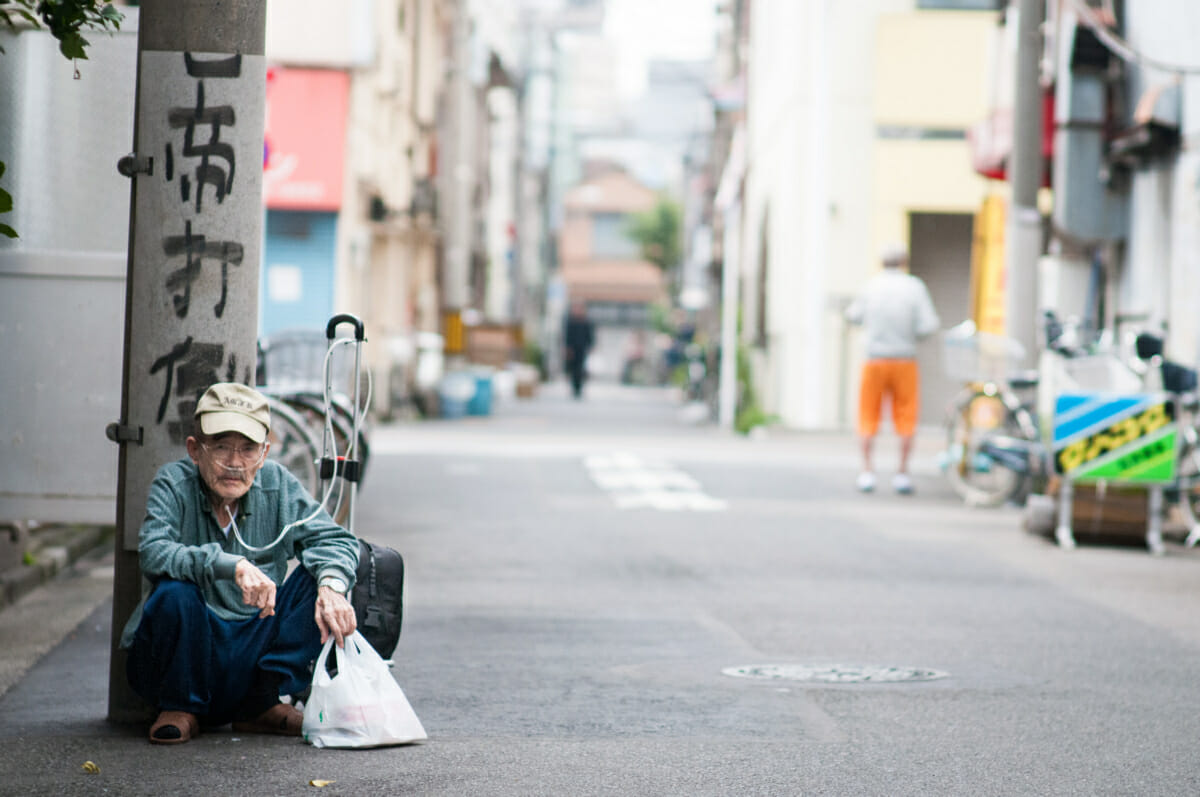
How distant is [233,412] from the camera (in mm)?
5680

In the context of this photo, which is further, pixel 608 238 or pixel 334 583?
pixel 608 238

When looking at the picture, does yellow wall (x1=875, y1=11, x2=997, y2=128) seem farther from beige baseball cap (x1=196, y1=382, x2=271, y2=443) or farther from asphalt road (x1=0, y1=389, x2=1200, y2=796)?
beige baseball cap (x1=196, y1=382, x2=271, y2=443)

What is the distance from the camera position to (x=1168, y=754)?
5.80 meters

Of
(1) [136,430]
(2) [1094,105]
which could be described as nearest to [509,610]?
(1) [136,430]

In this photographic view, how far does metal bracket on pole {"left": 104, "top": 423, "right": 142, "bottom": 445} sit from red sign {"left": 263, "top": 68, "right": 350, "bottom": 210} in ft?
75.6

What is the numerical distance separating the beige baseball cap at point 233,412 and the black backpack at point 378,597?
1.52ft

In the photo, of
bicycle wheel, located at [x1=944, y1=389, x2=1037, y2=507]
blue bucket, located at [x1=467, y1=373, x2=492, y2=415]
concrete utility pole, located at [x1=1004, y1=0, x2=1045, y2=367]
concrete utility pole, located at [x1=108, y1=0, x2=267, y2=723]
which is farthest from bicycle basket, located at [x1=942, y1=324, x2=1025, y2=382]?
blue bucket, located at [x1=467, y1=373, x2=492, y2=415]

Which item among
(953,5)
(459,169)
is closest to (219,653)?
(953,5)

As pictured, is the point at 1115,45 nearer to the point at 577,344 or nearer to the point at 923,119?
the point at 923,119

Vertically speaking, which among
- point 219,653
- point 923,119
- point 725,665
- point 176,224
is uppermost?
point 923,119

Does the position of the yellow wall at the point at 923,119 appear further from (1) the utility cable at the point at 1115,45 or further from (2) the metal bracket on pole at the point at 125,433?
(2) the metal bracket on pole at the point at 125,433

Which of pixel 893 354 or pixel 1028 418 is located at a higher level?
pixel 893 354

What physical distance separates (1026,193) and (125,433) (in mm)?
11079

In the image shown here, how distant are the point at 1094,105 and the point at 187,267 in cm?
1212
